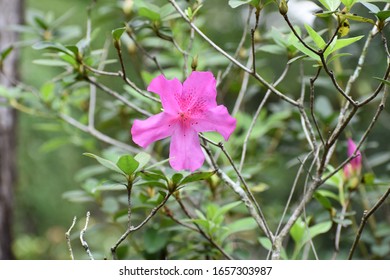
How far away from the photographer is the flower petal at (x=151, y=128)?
33.5 inches

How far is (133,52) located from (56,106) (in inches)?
11.2

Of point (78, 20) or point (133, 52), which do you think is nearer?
point (133, 52)

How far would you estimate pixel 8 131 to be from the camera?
2.30m

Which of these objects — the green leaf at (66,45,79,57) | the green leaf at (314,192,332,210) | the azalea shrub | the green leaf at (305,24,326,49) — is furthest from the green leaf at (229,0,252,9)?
the green leaf at (314,192,332,210)

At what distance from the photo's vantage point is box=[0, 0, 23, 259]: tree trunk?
2252 millimetres

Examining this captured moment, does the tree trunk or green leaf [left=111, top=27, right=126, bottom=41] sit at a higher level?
green leaf [left=111, top=27, right=126, bottom=41]

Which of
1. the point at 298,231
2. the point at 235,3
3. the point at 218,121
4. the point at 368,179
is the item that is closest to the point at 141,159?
the point at 218,121

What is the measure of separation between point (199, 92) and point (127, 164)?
0.52 ft

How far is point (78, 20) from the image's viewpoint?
124 inches

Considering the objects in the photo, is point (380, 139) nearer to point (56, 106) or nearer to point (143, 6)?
point (56, 106)

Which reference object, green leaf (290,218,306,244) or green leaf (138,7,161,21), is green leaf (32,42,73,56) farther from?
green leaf (290,218,306,244)

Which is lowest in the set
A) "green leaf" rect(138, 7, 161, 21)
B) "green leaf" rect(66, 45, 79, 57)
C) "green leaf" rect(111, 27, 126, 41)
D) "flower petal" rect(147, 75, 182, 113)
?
"flower petal" rect(147, 75, 182, 113)

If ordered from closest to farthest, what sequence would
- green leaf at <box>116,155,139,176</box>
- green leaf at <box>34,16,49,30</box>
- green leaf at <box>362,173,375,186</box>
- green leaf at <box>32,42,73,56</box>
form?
green leaf at <box>116,155,139,176</box> < green leaf at <box>32,42,73,56</box> < green leaf at <box>362,173,375,186</box> < green leaf at <box>34,16,49,30</box>
